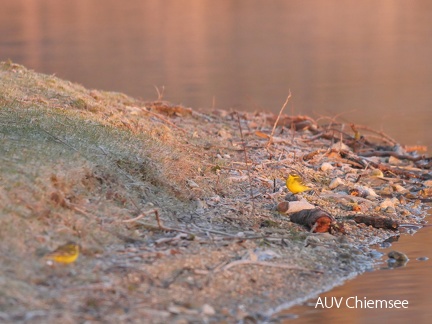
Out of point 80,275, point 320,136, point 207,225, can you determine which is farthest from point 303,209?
point 320,136

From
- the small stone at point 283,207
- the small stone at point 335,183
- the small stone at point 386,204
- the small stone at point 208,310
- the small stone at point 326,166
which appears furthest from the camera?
the small stone at point 326,166

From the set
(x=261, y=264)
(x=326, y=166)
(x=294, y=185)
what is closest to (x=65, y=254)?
(x=261, y=264)

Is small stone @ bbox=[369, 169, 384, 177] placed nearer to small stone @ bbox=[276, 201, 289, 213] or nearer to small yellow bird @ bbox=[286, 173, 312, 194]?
small yellow bird @ bbox=[286, 173, 312, 194]

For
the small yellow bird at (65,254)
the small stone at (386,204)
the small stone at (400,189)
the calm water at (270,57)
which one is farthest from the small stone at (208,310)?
the small stone at (400,189)

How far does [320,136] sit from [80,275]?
508 centimetres

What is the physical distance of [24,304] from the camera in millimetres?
4395

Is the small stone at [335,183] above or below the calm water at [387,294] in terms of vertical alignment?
below

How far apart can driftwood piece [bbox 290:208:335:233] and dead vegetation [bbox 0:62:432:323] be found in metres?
0.05

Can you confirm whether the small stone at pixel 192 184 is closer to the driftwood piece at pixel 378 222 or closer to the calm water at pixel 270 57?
the driftwood piece at pixel 378 222

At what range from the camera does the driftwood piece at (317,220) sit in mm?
6156

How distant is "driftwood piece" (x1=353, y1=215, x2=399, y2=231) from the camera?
6.62 metres

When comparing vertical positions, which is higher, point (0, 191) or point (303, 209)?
point (0, 191)

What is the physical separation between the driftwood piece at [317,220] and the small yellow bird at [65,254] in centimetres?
177

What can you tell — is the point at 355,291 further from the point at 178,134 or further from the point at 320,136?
the point at 320,136
